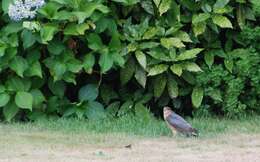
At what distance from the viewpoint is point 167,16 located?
11.1 meters

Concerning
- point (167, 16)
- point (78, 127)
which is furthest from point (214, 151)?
point (167, 16)

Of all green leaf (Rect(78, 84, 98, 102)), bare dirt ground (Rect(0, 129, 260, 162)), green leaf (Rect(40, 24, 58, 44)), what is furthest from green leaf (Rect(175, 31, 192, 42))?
bare dirt ground (Rect(0, 129, 260, 162))

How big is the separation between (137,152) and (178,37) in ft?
9.50

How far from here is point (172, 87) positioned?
1093 centimetres

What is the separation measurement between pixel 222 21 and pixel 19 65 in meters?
2.81

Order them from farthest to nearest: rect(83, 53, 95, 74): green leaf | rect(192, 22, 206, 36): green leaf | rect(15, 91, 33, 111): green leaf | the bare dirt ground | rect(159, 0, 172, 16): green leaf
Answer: rect(192, 22, 206, 36): green leaf → rect(159, 0, 172, 16): green leaf → rect(83, 53, 95, 74): green leaf → rect(15, 91, 33, 111): green leaf → the bare dirt ground

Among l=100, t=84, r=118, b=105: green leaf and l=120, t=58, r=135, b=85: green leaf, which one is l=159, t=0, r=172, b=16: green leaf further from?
l=100, t=84, r=118, b=105: green leaf

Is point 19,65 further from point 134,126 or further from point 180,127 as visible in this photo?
point 180,127

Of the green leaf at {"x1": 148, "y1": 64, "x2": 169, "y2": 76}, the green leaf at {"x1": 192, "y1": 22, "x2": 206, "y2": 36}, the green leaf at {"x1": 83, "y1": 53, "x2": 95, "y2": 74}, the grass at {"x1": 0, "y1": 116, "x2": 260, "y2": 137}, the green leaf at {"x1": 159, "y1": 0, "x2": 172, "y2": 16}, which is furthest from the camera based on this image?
the green leaf at {"x1": 192, "y1": 22, "x2": 206, "y2": 36}

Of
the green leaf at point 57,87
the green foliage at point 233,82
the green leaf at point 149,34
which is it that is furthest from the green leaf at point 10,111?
the green foliage at point 233,82

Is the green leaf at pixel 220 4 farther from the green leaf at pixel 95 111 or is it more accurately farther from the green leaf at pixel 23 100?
the green leaf at pixel 23 100

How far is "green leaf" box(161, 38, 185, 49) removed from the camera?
10.7m

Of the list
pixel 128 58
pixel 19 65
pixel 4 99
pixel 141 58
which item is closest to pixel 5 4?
pixel 19 65

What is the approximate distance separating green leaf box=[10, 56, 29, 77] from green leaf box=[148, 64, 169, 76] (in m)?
1.66
